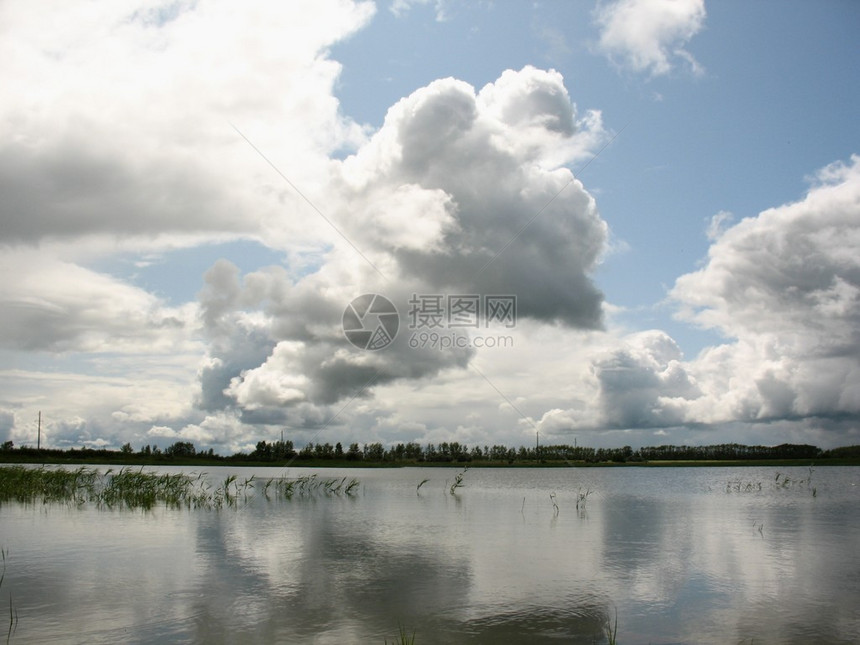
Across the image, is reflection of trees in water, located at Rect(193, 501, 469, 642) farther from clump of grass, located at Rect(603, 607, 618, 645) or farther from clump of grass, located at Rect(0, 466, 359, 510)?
clump of grass, located at Rect(0, 466, 359, 510)

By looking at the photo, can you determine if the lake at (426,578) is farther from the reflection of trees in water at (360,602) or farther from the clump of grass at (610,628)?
the clump of grass at (610,628)

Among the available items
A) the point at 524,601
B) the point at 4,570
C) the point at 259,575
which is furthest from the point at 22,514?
the point at 524,601

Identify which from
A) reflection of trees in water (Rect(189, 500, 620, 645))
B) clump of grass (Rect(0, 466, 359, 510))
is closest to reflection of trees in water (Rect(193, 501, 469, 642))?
reflection of trees in water (Rect(189, 500, 620, 645))

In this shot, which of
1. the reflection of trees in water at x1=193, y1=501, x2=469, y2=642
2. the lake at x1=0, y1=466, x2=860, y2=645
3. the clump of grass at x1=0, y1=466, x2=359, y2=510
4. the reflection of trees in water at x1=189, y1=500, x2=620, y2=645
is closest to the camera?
the reflection of trees in water at x1=189, y1=500, x2=620, y2=645

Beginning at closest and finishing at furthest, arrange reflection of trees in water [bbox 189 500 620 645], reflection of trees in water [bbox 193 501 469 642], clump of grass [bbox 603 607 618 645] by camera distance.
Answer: clump of grass [bbox 603 607 618 645], reflection of trees in water [bbox 189 500 620 645], reflection of trees in water [bbox 193 501 469 642]

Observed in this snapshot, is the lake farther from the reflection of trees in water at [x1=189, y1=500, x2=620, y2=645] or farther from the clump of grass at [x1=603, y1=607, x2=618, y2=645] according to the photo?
the clump of grass at [x1=603, y1=607, x2=618, y2=645]

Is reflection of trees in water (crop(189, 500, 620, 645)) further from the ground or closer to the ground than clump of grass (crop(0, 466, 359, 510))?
further from the ground

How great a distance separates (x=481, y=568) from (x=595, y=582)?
3860 millimetres

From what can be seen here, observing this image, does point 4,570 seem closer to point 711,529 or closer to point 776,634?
point 776,634

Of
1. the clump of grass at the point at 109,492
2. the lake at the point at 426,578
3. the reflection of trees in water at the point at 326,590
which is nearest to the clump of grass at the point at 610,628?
the lake at the point at 426,578

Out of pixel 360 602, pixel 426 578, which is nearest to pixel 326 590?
pixel 360 602

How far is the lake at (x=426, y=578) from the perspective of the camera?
1412 centimetres

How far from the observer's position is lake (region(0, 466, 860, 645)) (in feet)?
46.3

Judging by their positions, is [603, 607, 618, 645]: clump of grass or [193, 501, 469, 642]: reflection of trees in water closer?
[603, 607, 618, 645]: clump of grass
